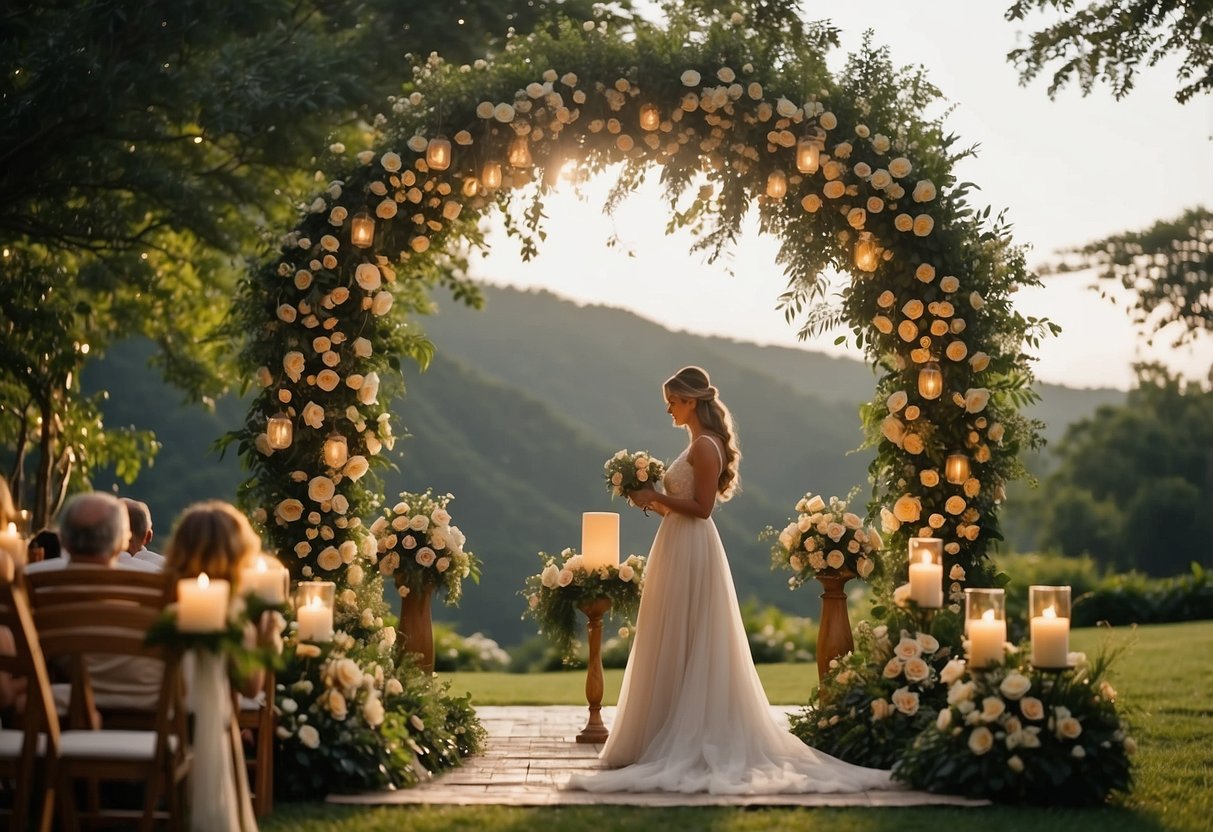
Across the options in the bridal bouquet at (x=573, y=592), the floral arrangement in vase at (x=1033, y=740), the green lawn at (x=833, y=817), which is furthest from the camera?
the bridal bouquet at (x=573, y=592)

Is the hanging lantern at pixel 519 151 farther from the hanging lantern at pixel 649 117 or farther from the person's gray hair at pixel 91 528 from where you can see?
the person's gray hair at pixel 91 528

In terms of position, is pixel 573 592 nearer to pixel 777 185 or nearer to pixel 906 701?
pixel 906 701

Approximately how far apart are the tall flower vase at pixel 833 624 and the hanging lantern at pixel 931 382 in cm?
127

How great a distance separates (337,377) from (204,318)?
33.1 feet

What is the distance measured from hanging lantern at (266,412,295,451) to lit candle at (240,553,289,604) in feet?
8.20

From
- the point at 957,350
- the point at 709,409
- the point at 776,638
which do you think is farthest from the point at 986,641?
the point at 776,638

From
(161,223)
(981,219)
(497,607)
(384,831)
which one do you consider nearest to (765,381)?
(497,607)

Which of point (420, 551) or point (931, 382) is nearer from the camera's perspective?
point (931, 382)

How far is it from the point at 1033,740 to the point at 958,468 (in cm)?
201

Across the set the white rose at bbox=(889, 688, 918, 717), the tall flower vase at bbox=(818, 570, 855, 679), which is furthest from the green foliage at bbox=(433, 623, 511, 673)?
the white rose at bbox=(889, 688, 918, 717)

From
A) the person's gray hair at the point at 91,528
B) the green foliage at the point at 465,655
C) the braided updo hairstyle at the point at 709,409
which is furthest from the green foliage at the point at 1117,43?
the green foliage at the point at 465,655

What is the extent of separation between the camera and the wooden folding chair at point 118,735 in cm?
434

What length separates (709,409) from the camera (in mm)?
7090

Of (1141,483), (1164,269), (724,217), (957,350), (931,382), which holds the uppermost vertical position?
(1164,269)
